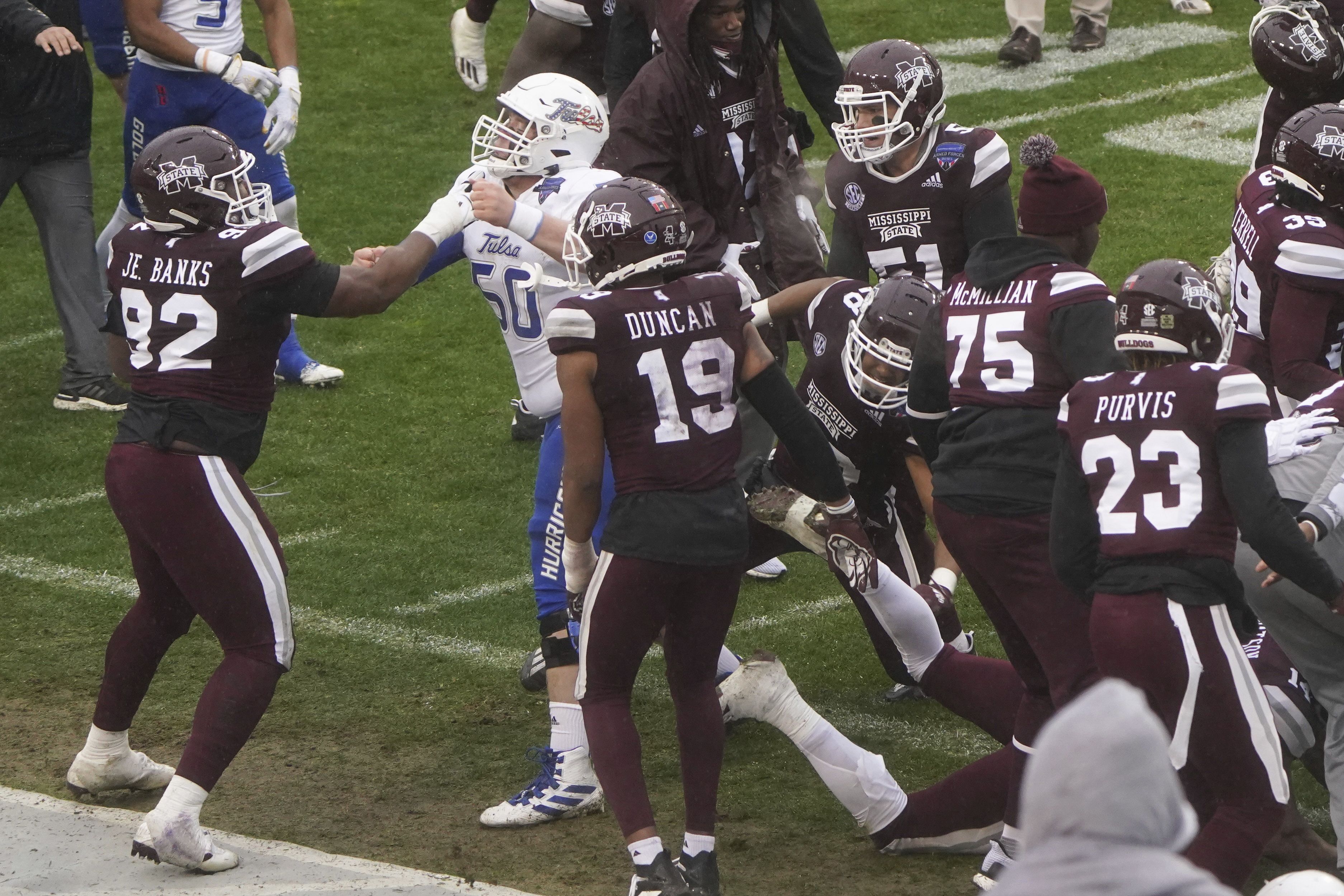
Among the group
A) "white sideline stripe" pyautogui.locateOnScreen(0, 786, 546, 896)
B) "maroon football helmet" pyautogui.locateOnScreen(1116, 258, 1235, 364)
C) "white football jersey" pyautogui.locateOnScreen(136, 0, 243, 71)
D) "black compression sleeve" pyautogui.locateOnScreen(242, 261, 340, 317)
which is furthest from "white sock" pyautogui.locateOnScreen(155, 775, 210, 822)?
"white football jersey" pyautogui.locateOnScreen(136, 0, 243, 71)

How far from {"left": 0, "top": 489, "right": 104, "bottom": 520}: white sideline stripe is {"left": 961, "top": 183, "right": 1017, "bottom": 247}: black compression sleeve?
3613mm

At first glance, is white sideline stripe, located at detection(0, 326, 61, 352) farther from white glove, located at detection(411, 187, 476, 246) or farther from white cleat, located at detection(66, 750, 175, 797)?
white glove, located at detection(411, 187, 476, 246)

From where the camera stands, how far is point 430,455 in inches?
277

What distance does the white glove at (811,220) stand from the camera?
605 centimetres

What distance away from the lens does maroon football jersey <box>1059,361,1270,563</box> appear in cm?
330

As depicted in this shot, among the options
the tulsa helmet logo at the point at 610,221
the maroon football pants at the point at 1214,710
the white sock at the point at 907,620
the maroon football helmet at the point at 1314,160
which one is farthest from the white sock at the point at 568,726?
the maroon football helmet at the point at 1314,160

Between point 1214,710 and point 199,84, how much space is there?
5.35 m

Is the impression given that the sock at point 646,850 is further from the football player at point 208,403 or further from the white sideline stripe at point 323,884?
the football player at point 208,403

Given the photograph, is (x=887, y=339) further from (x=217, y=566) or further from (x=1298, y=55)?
(x=1298, y=55)

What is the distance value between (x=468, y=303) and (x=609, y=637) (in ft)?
17.0

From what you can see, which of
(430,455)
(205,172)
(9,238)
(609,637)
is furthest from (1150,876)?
(9,238)

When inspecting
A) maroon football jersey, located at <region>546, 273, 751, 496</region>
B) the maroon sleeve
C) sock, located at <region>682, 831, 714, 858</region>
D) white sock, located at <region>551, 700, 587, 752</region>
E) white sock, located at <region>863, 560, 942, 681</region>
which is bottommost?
white sock, located at <region>551, 700, 587, 752</region>

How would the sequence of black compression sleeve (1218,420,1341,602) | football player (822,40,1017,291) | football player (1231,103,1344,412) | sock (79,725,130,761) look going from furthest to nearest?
1. football player (822,40,1017,291)
2. football player (1231,103,1344,412)
3. sock (79,725,130,761)
4. black compression sleeve (1218,420,1341,602)

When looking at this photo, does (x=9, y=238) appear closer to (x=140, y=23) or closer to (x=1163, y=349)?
(x=140, y=23)
